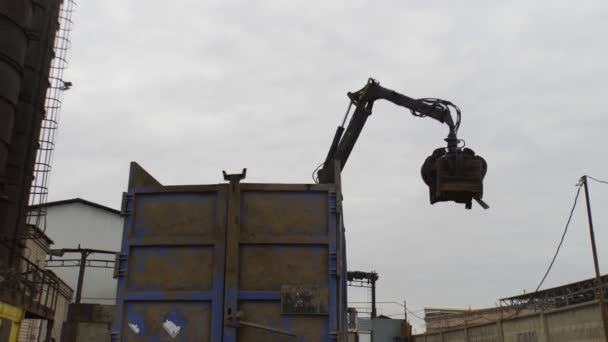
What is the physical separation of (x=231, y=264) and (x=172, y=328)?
87 centimetres

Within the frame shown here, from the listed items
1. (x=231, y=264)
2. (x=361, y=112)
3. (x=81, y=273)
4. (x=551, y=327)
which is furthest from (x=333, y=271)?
(x=81, y=273)

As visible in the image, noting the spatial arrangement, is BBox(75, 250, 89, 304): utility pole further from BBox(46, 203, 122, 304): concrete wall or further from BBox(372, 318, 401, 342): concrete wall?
BBox(372, 318, 401, 342): concrete wall

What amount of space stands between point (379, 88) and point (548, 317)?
8786 millimetres

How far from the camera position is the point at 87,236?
3744cm

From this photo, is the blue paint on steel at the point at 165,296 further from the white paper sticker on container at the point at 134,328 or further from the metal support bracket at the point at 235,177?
the metal support bracket at the point at 235,177

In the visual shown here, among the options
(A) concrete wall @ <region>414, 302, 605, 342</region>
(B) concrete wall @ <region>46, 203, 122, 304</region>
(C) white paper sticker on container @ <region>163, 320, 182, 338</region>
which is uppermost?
(B) concrete wall @ <region>46, 203, 122, 304</region>

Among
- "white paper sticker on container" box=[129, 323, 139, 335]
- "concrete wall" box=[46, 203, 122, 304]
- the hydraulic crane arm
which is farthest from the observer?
"concrete wall" box=[46, 203, 122, 304]

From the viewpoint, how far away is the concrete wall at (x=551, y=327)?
13852 millimetres

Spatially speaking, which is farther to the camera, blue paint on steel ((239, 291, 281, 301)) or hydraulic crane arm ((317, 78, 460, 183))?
hydraulic crane arm ((317, 78, 460, 183))

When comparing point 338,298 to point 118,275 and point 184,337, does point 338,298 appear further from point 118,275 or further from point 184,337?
point 118,275

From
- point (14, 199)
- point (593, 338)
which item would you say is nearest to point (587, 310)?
point (593, 338)

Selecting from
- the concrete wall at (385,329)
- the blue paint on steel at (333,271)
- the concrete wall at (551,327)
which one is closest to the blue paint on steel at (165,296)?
the blue paint on steel at (333,271)

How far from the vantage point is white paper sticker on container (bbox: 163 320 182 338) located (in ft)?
19.4

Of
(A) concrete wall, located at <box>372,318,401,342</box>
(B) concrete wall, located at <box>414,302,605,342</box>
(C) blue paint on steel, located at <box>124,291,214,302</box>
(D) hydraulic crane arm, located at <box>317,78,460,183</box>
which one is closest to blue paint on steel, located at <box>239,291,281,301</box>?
(C) blue paint on steel, located at <box>124,291,214,302</box>
